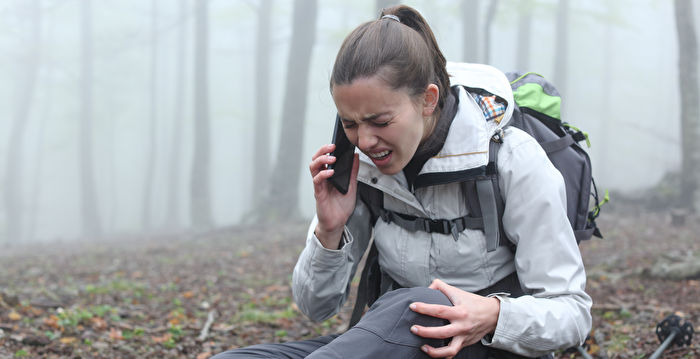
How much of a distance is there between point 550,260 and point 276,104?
47.8 m

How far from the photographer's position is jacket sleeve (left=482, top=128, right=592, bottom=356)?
199cm

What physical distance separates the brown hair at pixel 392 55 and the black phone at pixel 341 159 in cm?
24

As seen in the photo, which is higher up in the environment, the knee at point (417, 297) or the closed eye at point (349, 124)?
the closed eye at point (349, 124)

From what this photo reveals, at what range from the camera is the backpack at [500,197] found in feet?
7.07

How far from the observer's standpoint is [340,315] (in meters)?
5.04

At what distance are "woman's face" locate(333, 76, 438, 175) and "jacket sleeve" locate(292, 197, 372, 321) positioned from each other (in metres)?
0.39

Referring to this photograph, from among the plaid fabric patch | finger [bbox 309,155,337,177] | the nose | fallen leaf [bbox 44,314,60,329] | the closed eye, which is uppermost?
the plaid fabric patch

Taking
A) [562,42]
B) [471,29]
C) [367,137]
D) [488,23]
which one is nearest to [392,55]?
[367,137]

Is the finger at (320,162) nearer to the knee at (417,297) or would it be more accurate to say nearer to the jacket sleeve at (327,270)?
the jacket sleeve at (327,270)

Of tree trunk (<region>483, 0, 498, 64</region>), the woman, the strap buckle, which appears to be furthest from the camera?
tree trunk (<region>483, 0, 498, 64</region>)

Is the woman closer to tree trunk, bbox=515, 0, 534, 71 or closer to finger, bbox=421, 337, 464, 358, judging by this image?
finger, bbox=421, 337, 464, 358

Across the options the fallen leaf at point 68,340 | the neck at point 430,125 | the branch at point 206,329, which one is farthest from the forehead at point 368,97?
the fallen leaf at point 68,340

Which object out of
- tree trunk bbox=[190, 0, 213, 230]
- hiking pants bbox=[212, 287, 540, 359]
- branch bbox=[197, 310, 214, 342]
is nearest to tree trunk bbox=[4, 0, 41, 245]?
tree trunk bbox=[190, 0, 213, 230]

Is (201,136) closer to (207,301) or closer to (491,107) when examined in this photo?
(207,301)
